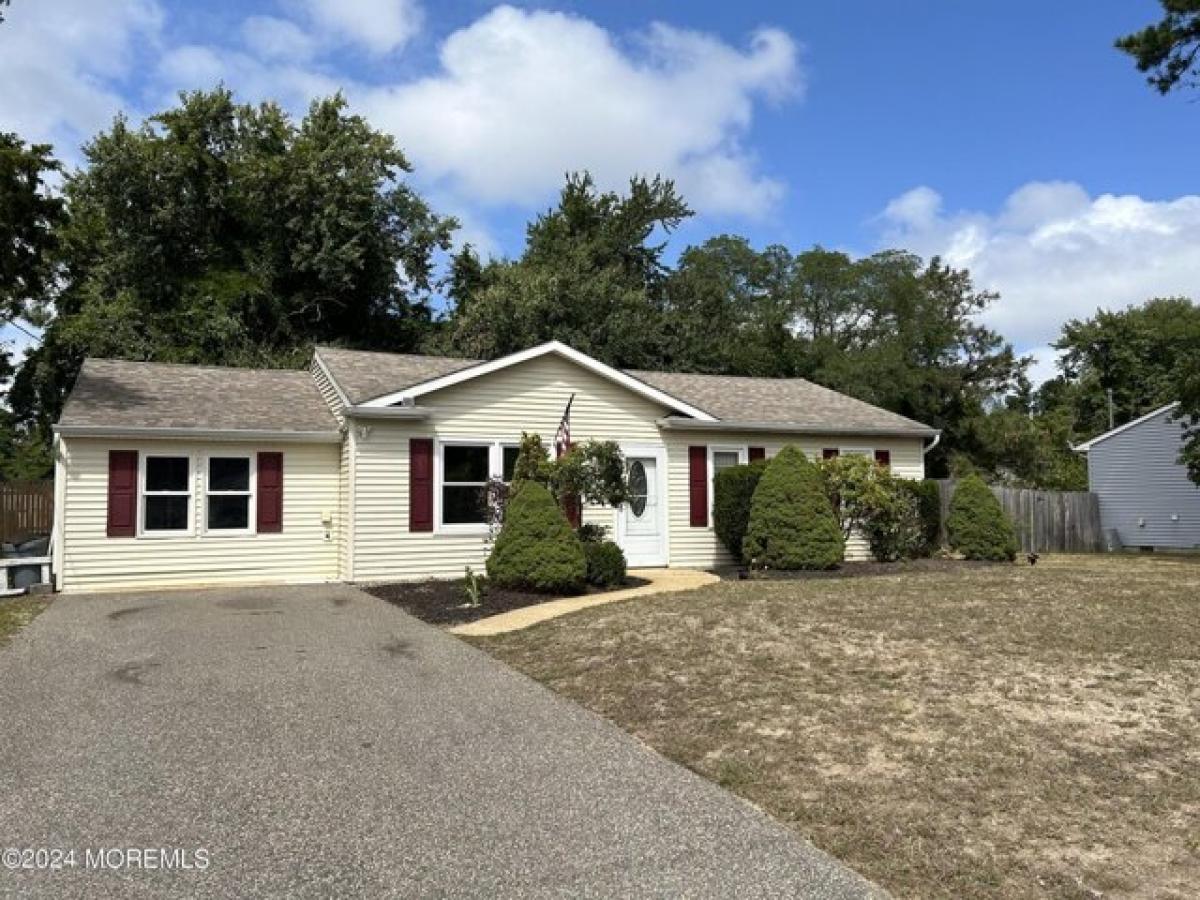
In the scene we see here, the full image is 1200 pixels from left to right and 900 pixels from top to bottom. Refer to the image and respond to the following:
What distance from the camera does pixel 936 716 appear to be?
6266mm

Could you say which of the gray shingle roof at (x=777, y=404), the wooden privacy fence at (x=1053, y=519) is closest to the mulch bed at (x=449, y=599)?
the gray shingle roof at (x=777, y=404)

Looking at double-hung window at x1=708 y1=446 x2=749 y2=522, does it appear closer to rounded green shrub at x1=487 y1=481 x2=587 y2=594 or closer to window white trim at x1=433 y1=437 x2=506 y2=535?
window white trim at x1=433 y1=437 x2=506 y2=535

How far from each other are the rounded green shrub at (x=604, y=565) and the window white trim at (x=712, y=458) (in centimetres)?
411

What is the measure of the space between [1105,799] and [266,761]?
4.58 metres

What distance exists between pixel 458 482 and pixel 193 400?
4.75 metres

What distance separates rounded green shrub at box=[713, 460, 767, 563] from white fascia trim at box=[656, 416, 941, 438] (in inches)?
30.0

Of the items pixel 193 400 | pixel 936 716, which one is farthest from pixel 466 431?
pixel 936 716

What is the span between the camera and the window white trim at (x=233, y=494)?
48.6ft

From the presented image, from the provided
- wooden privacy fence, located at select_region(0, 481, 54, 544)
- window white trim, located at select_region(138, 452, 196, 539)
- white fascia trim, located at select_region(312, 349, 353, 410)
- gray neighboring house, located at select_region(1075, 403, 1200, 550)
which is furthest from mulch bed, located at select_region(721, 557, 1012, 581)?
gray neighboring house, located at select_region(1075, 403, 1200, 550)

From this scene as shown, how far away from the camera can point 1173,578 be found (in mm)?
14172

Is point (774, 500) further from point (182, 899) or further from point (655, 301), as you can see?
point (655, 301)

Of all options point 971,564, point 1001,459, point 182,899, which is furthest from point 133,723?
point 1001,459

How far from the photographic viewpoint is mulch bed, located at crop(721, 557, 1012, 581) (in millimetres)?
14336

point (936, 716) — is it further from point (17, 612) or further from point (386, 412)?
point (17, 612)
